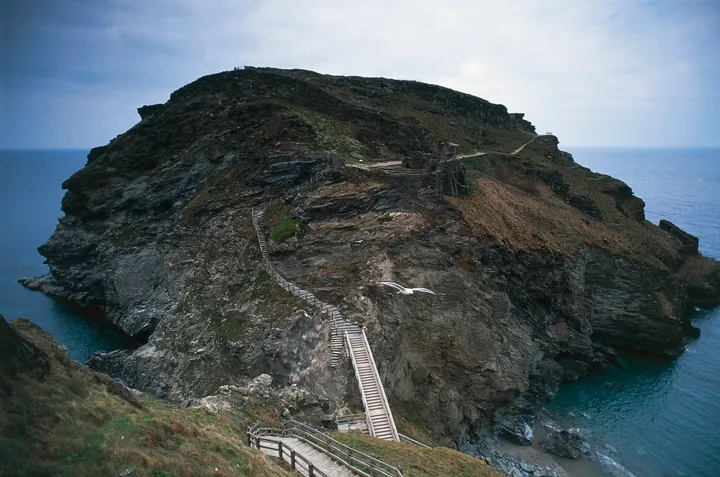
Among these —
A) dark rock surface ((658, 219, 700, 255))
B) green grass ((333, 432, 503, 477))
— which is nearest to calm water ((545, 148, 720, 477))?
dark rock surface ((658, 219, 700, 255))

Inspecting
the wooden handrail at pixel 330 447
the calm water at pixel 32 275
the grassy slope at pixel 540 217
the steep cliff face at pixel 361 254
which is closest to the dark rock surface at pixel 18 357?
the wooden handrail at pixel 330 447

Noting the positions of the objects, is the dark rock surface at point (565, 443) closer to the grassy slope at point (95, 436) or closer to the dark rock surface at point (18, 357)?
the grassy slope at point (95, 436)

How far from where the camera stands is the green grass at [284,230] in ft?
158

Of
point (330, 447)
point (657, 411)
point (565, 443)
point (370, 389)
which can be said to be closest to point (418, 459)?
point (330, 447)

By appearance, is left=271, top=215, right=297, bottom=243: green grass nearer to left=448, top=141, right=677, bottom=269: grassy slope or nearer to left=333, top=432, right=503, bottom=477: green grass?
left=448, top=141, right=677, bottom=269: grassy slope

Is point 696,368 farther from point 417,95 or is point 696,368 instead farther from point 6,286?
point 6,286

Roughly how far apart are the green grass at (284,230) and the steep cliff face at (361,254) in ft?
3.12

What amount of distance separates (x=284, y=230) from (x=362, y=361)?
18.4 meters

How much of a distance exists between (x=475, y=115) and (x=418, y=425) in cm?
6952

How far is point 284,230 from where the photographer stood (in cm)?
4869

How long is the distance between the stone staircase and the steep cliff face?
894 millimetres

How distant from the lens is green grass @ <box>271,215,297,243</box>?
48.2 metres

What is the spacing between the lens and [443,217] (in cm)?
4809

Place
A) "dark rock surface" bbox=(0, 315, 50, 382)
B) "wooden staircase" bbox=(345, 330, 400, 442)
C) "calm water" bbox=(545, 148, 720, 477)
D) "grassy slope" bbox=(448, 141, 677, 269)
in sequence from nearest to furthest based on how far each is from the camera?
1. "dark rock surface" bbox=(0, 315, 50, 382)
2. "wooden staircase" bbox=(345, 330, 400, 442)
3. "calm water" bbox=(545, 148, 720, 477)
4. "grassy slope" bbox=(448, 141, 677, 269)
